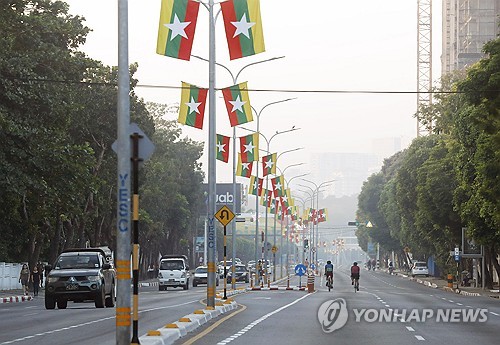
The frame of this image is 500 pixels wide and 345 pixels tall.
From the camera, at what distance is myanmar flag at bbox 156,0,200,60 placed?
35844 millimetres

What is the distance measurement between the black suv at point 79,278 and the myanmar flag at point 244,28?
34.0ft

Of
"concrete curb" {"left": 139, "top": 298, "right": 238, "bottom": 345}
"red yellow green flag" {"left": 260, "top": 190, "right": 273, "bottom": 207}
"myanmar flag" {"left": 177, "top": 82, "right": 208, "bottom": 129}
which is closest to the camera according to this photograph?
"concrete curb" {"left": 139, "top": 298, "right": 238, "bottom": 345}

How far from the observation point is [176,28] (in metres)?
36.0

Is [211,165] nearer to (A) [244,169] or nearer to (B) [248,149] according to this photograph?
(B) [248,149]

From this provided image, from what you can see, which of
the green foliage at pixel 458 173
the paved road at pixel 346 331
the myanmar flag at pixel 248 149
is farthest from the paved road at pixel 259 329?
the myanmar flag at pixel 248 149

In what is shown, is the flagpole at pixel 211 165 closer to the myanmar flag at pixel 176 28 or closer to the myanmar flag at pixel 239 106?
the myanmar flag at pixel 176 28

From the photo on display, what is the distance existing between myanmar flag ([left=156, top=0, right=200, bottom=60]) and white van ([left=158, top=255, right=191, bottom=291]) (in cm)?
4409

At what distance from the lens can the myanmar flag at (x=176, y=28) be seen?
118ft

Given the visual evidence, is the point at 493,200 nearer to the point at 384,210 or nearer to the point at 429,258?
the point at 429,258

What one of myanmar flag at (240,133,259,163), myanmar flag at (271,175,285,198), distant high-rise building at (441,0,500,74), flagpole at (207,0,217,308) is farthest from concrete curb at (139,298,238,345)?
distant high-rise building at (441,0,500,74)

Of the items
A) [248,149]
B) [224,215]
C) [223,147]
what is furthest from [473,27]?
[224,215]

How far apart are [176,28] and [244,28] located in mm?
Result: 2442

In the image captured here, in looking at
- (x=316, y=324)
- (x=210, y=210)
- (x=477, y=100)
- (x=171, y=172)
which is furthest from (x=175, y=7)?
(x=171, y=172)

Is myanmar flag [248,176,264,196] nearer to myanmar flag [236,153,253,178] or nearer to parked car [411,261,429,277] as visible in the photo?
myanmar flag [236,153,253,178]
